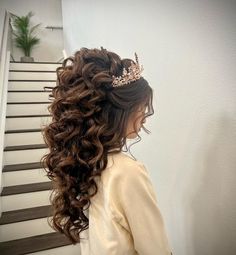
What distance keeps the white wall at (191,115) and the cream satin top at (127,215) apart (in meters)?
0.26

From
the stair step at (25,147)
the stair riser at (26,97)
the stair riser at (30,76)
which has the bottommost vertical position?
the stair step at (25,147)

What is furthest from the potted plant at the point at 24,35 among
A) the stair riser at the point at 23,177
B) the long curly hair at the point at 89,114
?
the long curly hair at the point at 89,114

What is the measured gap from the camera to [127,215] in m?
0.71

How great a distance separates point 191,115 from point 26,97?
103 inches

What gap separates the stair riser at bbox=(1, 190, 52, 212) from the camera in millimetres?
1986

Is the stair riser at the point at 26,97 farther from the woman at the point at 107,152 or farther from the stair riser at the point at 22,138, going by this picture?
the woman at the point at 107,152

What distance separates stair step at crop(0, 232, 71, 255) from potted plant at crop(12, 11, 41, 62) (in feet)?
11.6

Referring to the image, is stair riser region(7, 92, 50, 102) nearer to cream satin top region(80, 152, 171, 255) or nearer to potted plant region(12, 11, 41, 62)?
potted plant region(12, 11, 41, 62)

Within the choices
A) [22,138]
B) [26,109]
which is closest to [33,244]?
[22,138]

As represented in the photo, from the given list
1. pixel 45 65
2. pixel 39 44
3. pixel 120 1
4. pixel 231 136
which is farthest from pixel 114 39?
pixel 39 44

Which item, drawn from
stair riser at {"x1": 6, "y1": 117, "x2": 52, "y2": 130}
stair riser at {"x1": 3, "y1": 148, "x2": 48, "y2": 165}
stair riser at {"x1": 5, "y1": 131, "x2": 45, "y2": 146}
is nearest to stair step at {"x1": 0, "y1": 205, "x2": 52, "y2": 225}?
stair riser at {"x1": 3, "y1": 148, "x2": 48, "y2": 165}

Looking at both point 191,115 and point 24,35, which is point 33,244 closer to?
point 191,115

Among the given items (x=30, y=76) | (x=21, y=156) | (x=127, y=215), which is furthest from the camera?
(x=30, y=76)

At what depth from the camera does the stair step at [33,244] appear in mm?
1644
